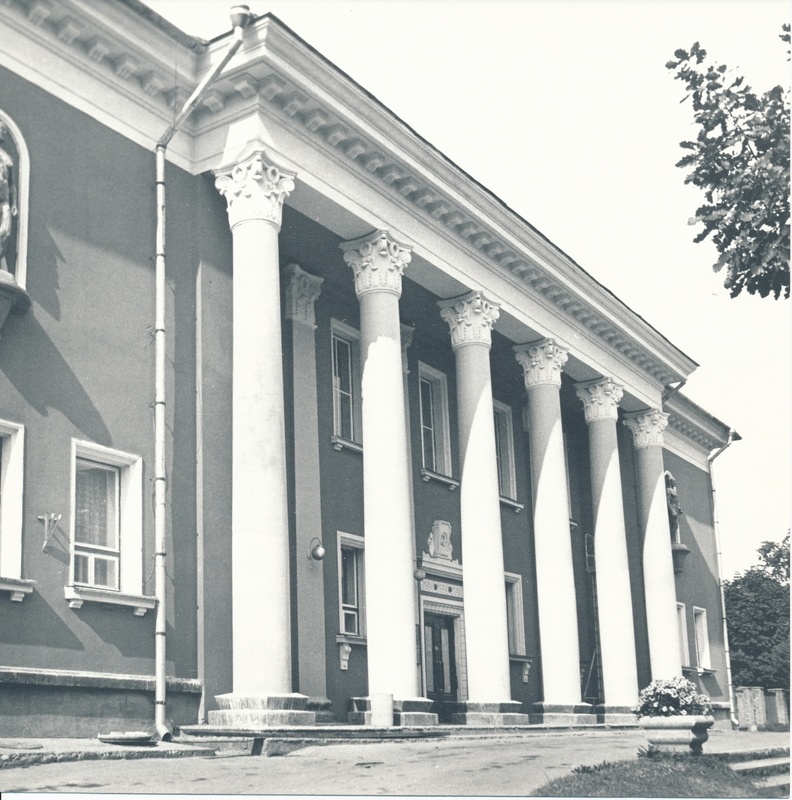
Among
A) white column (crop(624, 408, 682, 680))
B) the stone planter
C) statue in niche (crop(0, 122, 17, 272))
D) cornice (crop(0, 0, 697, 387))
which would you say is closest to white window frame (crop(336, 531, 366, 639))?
cornice (crop(0, 0, 697, 387))

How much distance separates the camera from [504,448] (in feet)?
67.1

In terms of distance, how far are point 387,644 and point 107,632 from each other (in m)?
3.59

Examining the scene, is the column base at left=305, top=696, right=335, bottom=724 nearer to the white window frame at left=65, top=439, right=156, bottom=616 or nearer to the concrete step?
the white window frame at left=65, top=439, right=156, bottom=616

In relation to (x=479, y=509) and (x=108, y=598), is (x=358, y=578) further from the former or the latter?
(x=108, y=598)

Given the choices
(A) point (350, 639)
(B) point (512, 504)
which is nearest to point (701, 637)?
(B) point (512, 504)

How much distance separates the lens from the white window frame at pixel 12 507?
34.5ft

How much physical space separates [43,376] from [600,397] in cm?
1084

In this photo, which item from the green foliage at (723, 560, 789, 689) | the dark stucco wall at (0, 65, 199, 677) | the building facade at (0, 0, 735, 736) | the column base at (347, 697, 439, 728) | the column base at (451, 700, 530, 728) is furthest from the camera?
the column base at (451, 700, 530, 728)

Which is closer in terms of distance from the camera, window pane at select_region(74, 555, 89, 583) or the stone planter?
the stone planter

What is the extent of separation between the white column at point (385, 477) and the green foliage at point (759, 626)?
147 inches

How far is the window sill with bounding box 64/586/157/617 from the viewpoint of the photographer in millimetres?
10969

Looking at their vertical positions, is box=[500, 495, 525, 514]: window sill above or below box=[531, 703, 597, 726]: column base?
above

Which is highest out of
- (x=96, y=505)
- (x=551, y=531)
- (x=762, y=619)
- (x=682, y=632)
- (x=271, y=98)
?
(x=271, y=98)

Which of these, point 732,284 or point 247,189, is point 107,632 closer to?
point 247,189
